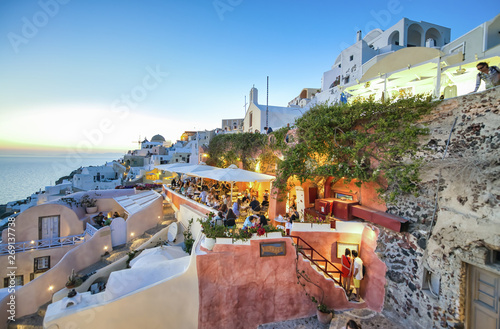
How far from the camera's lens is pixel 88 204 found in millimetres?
17406

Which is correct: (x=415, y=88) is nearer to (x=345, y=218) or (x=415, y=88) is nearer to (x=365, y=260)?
(x=345, y=218)

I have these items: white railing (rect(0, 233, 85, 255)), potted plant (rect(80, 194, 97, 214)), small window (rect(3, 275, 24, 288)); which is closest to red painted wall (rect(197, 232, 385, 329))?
white railing (rect(0, 233, 85, 255))

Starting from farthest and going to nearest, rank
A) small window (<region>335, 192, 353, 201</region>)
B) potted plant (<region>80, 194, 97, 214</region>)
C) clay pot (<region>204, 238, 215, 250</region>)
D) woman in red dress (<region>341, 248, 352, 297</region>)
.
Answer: potted plant (<region>80, 194, 97, 214</region>) → small window (<region>335, 192, 353, 201</region>) → woman in red dress (<region>341, 248, 352, 297</region>) → clay pot (<region>204, 238, 215, 250</region>)

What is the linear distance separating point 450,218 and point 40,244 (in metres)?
19.1

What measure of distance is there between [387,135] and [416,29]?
23493 millimetres

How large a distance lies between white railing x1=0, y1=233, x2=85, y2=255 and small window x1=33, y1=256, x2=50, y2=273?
2.07 feet

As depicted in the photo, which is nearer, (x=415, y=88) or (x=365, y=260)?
(x=365, y=260)

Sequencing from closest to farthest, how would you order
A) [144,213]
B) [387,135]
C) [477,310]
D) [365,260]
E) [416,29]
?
[477,310] → [387,135] → [365,260] → [144,213] → [416,29]

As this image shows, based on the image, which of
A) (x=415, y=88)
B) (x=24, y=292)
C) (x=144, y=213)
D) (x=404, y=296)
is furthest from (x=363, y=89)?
(x=24, y=292)

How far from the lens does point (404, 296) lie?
21.1 ft

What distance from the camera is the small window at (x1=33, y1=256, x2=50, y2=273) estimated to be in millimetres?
12219

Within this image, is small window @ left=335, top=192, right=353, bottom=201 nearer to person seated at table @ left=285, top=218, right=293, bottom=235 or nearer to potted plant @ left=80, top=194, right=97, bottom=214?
person seated at table @ left=285, top=218, right=293, bottom=235

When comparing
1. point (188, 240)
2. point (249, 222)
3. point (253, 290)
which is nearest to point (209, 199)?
point (188, 240)

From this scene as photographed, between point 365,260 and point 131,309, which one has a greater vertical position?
point 365,260
